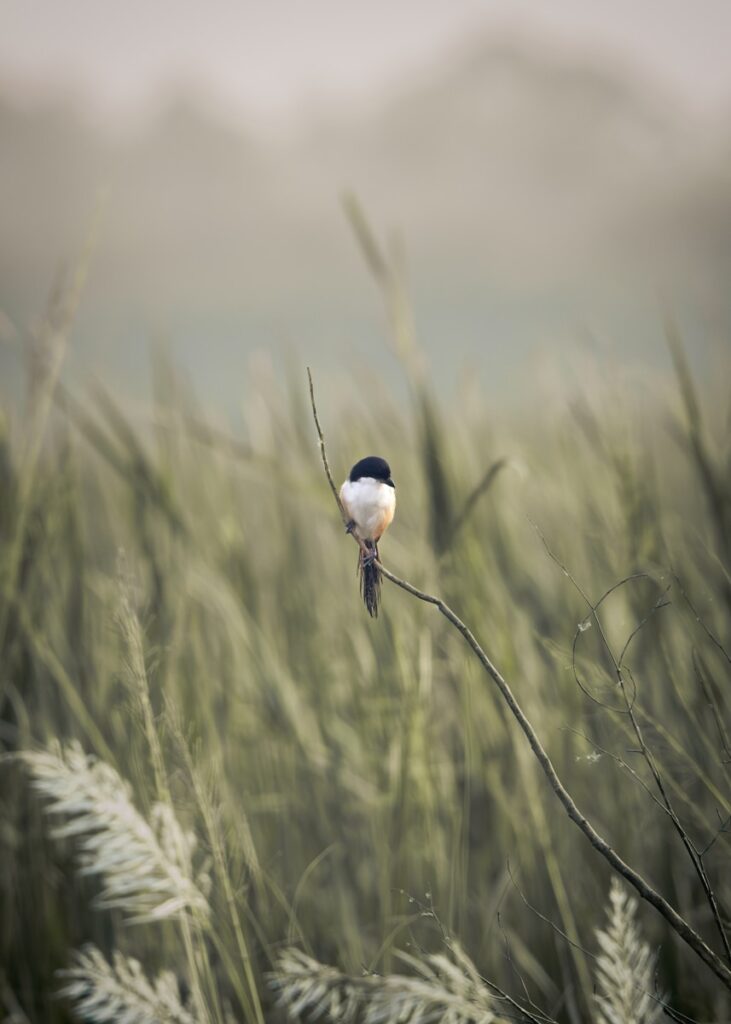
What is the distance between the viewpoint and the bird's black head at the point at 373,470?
214 mm

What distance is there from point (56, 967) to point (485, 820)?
30 centimetres

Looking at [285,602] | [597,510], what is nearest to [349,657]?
[285,602]

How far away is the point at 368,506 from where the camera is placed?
0.68 ft

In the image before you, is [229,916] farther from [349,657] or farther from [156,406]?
[156,406]

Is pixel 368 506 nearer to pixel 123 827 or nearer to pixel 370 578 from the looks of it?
pixel 370 578

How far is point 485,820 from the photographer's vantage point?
24.2 inches

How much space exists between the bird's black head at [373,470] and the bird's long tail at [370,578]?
0.02 m

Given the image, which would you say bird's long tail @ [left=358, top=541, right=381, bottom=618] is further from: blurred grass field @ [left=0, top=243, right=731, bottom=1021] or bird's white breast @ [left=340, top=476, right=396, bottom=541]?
blurred grass field @ [left=0, top=243, right=731, bottom=1021]

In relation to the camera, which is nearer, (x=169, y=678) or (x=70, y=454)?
(x=169, y=678)

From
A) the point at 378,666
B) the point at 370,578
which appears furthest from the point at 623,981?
the point at 378,666

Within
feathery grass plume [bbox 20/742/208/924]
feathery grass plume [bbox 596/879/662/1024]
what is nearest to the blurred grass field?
feathery grass plume [bbox 20/742/208/924]

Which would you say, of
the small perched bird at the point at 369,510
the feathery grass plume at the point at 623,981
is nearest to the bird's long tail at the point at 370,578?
the small perched bird at the point at 369,510

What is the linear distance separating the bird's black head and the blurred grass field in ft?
0.67

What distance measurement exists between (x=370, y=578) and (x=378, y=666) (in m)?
0.31
